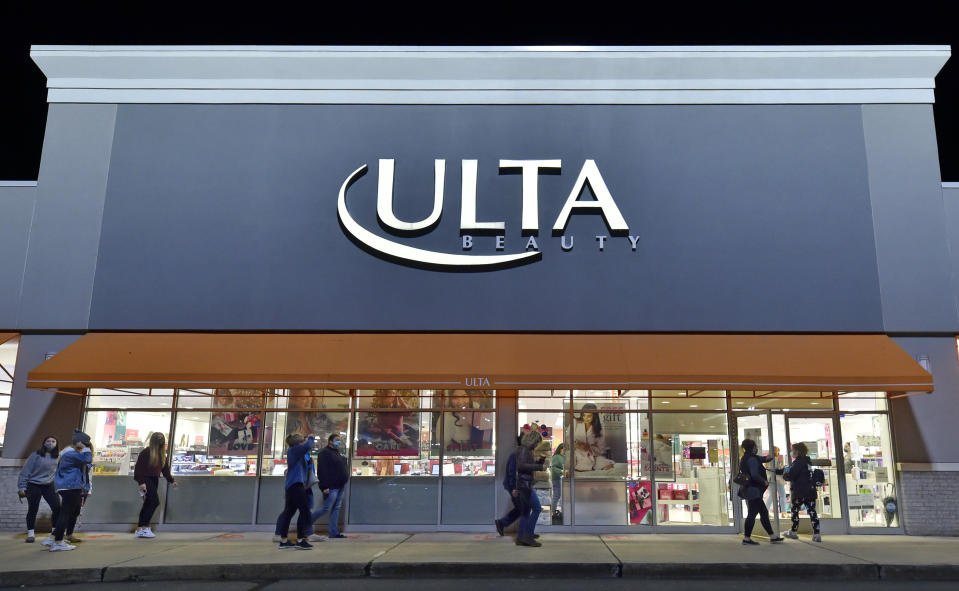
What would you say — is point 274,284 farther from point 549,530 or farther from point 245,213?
point 549,530

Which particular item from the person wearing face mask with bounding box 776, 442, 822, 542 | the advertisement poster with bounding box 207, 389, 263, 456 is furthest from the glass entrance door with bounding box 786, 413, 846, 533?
the advertisement poster with bounding box 207, 389, 263, 456

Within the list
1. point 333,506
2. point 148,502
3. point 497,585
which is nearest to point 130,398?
point 148,502

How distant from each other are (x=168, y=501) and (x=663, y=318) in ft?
31.4

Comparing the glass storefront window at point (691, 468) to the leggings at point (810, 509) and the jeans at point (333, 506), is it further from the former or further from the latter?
the jeans at point (333, 506)

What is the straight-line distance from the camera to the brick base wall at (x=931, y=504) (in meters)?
12.5

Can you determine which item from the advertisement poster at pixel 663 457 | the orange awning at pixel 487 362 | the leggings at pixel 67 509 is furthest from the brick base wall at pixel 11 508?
the advertisement poster at pixel 663 457

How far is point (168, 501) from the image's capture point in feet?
42.7

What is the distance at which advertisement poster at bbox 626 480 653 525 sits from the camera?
12.9 meters

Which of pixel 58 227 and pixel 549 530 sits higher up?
pixel 58 227

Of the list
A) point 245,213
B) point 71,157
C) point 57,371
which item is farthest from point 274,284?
point 71,157

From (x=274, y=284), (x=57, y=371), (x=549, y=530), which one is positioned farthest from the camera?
(x=274, y=284)

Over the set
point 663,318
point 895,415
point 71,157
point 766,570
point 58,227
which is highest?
point 71,157

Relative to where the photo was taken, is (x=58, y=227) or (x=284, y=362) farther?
(x=58, y=227)

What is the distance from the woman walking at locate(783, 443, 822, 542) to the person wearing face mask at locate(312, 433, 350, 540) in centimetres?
747
